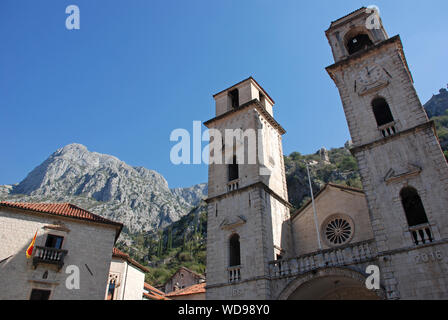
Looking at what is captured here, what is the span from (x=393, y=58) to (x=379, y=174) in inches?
283

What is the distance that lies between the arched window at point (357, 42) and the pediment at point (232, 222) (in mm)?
13579

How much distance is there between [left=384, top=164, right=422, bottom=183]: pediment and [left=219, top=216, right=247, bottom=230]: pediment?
26.4ft

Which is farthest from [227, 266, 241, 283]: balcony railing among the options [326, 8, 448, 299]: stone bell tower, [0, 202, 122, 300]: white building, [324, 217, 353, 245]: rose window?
[326, 8, 448, 299]: stone bell tower

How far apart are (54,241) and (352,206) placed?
17.5 m

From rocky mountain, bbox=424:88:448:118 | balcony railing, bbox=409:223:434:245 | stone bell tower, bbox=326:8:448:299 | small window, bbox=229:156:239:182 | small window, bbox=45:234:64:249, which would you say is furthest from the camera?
rocky mountain, bbox=424:88:448:118

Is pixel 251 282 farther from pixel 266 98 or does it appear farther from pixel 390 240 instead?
pixel 266 98

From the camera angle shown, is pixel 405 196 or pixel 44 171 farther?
pixel 44 171

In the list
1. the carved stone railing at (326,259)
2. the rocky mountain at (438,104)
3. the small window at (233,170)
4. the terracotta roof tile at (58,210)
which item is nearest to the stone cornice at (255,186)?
the small window at (233,170)

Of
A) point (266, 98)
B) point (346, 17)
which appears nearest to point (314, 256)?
point (266, 98)

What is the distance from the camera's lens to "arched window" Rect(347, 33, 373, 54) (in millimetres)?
22716

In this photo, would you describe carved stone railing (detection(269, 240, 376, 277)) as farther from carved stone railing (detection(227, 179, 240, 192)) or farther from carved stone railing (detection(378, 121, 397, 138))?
carved stone railing (detection(378, 121, 397, 138))

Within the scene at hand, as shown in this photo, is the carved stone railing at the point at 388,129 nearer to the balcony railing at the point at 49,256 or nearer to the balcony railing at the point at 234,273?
the balcony railing at the point at 234,273

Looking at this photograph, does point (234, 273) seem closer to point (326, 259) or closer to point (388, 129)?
point (326, 259)

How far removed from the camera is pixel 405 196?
15.8 meters
